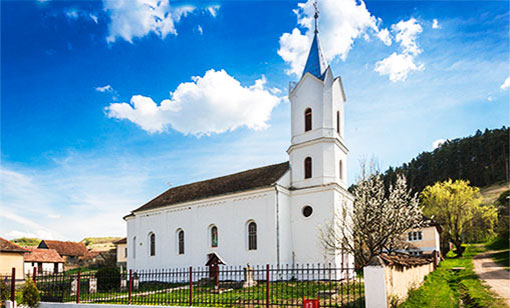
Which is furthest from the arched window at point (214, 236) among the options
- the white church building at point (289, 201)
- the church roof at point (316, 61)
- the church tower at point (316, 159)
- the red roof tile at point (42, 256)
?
the red roof tile at point (42, 256)

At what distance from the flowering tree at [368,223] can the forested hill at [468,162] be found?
185 ft

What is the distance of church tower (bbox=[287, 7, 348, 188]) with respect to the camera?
23.0 meters

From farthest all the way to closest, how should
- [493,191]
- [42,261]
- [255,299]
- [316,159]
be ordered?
1. [493,191]
2. [42,261]
3. [316,159]
4. [255,299]

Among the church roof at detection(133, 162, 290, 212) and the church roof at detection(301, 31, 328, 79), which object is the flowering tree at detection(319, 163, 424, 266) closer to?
the church roof at detection(133, 162, 290, 212)

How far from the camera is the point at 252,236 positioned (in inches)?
922

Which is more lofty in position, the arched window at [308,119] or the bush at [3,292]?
the arched window at [308,119]

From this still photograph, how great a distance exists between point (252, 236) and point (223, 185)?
16.7 feet

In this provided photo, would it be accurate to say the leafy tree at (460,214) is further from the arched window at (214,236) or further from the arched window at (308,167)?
the arched window at (214,236)

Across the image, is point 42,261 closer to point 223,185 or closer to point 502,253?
point 223,185

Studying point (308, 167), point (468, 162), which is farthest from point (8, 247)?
point (468, 162)

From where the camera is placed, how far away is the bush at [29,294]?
13.8 metres

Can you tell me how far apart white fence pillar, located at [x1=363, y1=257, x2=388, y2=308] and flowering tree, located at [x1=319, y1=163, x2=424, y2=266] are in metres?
10.2

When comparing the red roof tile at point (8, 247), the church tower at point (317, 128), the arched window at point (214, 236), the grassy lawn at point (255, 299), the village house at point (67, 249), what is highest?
the church tower at point (317, 128)

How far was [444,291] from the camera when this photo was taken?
15.0 metres
